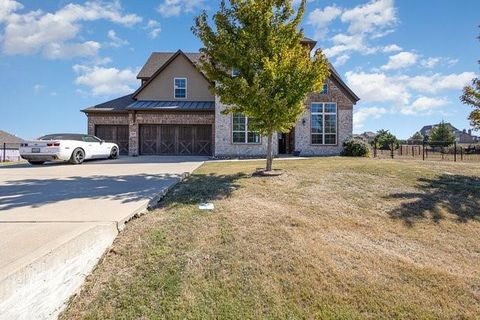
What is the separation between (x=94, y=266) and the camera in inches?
167

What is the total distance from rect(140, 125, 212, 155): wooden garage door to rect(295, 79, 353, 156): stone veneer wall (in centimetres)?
623

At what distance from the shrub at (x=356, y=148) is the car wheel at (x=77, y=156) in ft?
48.3

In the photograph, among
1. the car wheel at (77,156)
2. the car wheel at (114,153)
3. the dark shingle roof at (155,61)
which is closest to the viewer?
the car wheel at (77,156)

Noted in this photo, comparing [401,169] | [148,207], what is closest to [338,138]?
[401,169]

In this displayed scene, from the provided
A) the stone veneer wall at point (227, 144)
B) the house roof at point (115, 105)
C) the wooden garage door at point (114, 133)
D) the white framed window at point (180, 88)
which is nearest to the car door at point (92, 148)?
the wooden garage door at point (114, 133)

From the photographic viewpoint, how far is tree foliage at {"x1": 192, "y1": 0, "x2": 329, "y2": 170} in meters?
9.25

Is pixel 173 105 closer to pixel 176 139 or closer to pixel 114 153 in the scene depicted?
pixel 176 139

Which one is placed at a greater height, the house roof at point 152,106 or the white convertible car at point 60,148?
the house roof at point 152,106

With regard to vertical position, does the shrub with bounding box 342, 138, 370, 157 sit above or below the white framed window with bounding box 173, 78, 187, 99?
below

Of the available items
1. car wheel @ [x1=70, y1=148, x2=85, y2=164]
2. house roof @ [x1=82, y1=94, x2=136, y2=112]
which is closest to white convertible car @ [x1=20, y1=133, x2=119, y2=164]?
car wheel @ [x1=70, y1=148, x2=85, y2=164]

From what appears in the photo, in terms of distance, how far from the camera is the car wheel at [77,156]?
14141 mm

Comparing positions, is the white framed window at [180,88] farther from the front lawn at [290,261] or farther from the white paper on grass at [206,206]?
the white paper on grass at [206,206]

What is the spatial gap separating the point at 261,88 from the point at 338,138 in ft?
42.8

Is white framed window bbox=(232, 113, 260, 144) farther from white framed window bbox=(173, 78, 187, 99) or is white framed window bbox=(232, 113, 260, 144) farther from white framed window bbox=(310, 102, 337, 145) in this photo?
white framed window bbox=(173, 78, 187, 99)
